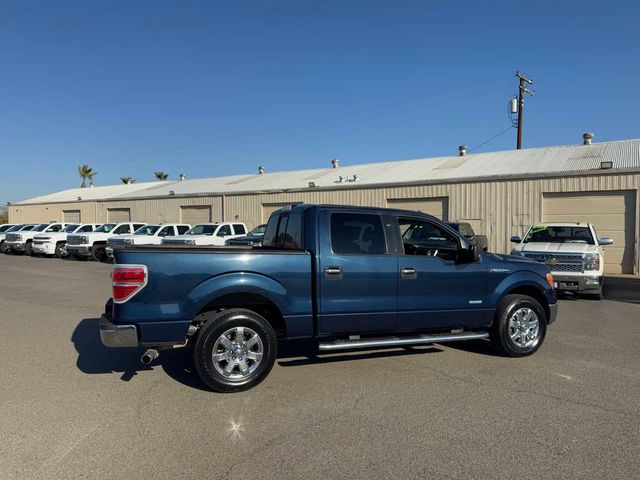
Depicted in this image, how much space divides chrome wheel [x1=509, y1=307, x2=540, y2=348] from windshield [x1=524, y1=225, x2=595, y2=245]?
692 cm

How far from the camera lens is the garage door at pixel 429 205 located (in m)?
21.2

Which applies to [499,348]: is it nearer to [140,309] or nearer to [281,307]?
[281,307]

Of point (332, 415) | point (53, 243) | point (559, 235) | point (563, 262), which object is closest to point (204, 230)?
point (53, 243)

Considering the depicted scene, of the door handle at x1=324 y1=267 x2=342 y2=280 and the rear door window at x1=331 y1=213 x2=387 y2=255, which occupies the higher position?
the rear door window at x1=331 y1=213 x2=387 y2=255

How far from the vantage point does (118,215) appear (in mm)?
35656

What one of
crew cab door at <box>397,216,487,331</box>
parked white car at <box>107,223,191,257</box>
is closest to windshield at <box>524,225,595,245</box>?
crew cab door at <box>397,216,487,331</box>

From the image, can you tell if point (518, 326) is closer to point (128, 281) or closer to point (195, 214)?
point (128, 281)

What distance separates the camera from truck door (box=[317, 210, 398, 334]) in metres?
5.15

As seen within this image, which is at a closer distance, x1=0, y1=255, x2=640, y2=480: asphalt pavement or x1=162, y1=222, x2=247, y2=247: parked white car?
x1=0, y1=255, x2=640, y2=480: asphalt pavement

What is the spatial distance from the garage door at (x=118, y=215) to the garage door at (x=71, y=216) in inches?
176

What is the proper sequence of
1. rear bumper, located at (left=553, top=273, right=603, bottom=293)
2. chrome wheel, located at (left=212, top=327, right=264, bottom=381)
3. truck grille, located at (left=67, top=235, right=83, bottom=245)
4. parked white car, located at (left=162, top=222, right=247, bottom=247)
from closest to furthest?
chrome wheel, located at (left=212, top=327, right=264, bottom=381)
rear bumper, located at (left=553, top=273, right=603, bottom=293)
parked white car, located at (left=162, top=222, right=247, bottom=247)
truck grille, located at (left=67, top=235, right=83, bottom=245)

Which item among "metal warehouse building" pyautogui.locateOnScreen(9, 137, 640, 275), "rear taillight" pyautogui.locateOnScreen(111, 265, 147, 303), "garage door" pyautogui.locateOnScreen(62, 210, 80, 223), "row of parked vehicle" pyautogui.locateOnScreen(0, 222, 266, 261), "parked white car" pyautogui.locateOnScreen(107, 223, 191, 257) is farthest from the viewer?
"garage door" pyautogui.locateOnScreen(62, 210, 80, 223)

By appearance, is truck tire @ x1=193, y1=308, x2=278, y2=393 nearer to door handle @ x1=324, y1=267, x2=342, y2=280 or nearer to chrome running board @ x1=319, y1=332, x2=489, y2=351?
chrome running board @ x1=319, y1=332, x2=489, y2=351

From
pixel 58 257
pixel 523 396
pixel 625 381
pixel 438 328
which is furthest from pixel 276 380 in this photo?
pixel 58 257
